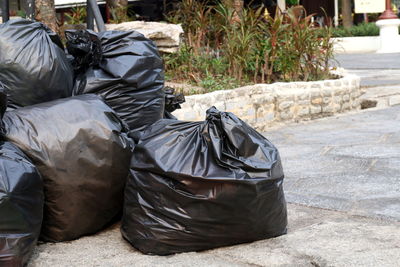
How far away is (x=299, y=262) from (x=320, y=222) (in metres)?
0.69

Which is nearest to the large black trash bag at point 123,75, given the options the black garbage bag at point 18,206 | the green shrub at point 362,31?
the black garbage bag at point 18,206

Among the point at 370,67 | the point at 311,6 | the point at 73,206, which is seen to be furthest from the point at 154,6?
the point at 73,206

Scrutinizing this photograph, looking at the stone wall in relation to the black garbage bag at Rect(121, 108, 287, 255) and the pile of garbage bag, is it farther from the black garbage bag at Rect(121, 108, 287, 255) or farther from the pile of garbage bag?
the black garbage bag at Rect(121, 108, 287, 255)

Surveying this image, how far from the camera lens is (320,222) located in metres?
3.87

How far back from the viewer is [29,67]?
3.83 m

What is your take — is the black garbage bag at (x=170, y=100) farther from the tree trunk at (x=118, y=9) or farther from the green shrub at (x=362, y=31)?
the green shrub at (x=362, y=31)

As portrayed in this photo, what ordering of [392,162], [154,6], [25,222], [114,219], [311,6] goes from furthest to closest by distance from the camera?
1. [311,6]
2. [154,6]
3. [392,162]
4. [114,219]
5. [25,222]

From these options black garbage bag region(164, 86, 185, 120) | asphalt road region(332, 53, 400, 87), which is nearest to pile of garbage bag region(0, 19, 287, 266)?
black garbage bag region(164, 86, 185, 120)

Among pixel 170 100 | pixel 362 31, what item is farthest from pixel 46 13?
pixel 362 31

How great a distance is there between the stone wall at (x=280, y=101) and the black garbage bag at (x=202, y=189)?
10.4 feet

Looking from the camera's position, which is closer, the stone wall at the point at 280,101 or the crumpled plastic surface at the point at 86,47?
the crumpled plastic surface at the point at 86,47

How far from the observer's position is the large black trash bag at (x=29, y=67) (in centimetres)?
381

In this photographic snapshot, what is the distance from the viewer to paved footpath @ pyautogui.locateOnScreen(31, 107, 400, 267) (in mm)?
3262

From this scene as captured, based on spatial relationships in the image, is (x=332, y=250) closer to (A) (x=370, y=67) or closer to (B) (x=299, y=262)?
(B) (x=299, y=262)
